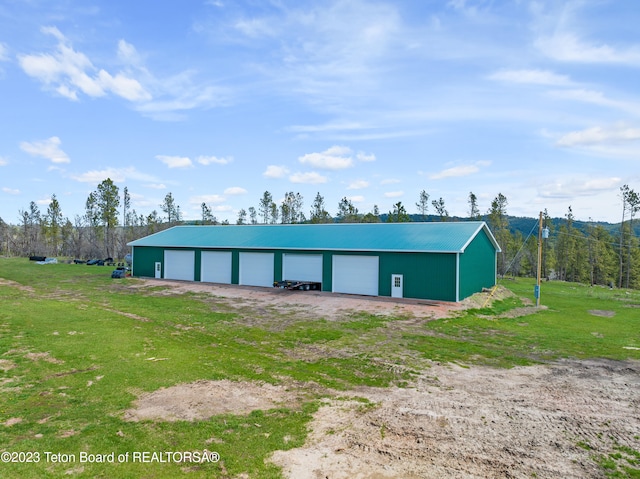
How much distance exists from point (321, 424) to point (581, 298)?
108ft

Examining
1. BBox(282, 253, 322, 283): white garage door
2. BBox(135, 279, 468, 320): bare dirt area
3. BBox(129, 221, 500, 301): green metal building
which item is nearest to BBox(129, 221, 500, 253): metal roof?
BBox(129, 221, 500, 301): green metal building

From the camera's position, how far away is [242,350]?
14875 mm

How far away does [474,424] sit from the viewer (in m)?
8.78

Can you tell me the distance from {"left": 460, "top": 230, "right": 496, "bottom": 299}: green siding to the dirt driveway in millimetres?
14715

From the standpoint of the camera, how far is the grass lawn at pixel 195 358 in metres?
7.54

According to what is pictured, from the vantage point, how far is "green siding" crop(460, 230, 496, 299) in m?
28.2

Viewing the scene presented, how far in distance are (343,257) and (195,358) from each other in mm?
19447

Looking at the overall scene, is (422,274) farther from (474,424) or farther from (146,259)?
(146,259)

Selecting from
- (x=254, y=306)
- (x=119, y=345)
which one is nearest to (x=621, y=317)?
(x=254, y=306)

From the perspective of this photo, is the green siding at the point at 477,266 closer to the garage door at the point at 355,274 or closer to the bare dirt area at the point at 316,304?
the bare dirt area at the point at 316,304

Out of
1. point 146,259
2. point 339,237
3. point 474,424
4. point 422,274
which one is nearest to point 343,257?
point 339,237

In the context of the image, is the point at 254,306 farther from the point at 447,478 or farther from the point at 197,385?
the point at 447,478

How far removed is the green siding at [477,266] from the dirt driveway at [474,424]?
48.3ft

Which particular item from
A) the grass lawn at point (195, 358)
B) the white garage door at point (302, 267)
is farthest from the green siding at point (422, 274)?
the white garage door at point (302, 267)
